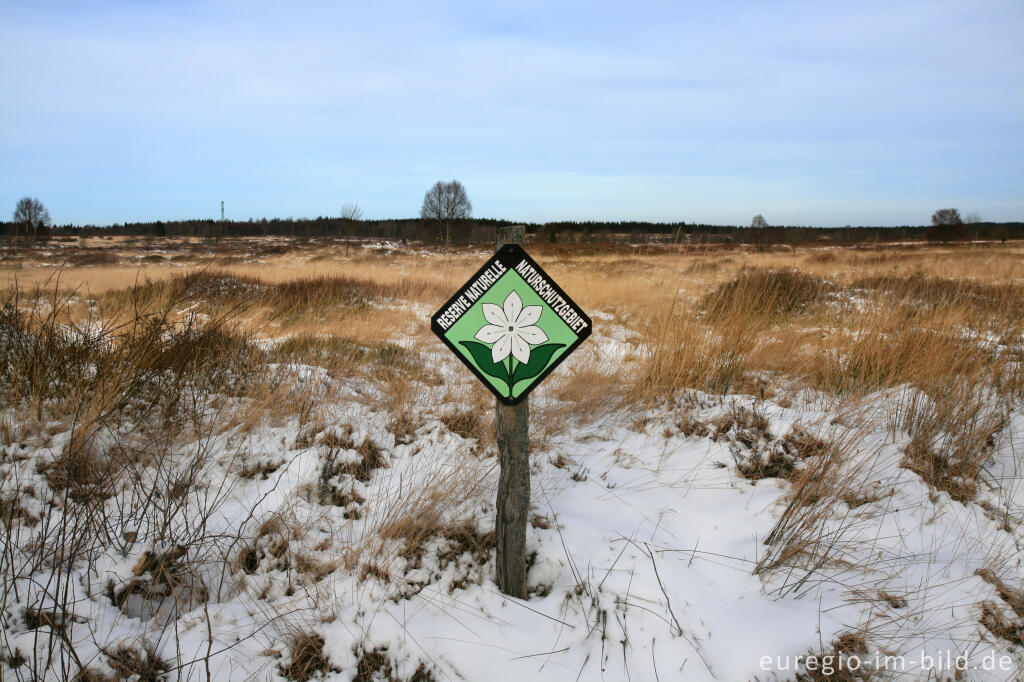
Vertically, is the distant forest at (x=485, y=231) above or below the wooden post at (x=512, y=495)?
above

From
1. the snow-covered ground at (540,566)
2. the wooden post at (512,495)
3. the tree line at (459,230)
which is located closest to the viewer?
the snow-covered ground at (540,566)

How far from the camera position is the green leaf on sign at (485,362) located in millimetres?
1930

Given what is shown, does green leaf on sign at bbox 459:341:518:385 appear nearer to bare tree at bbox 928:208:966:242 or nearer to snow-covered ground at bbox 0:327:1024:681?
snow-covered ground at bbox 0:327:1024:681

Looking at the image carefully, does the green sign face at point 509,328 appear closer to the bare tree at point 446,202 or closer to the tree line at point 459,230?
the tree line at point 459,230

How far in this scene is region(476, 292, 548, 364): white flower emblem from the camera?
6.34 feet

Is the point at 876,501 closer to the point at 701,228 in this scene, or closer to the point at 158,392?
the point at 701,228

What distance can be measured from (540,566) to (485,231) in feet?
187

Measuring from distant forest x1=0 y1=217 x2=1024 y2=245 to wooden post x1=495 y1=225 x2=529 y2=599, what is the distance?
120 ft

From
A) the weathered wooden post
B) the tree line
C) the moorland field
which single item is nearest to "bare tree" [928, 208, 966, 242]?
the tree line

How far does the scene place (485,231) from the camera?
57469mm

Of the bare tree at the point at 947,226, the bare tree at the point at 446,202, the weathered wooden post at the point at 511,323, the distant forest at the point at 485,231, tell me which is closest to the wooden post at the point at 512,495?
the weathered wooden post at the point at 511,323

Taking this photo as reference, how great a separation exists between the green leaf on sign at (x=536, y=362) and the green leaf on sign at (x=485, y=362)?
41 mm

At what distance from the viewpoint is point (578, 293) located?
9.62 m

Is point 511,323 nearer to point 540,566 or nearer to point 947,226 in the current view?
point 540,566
